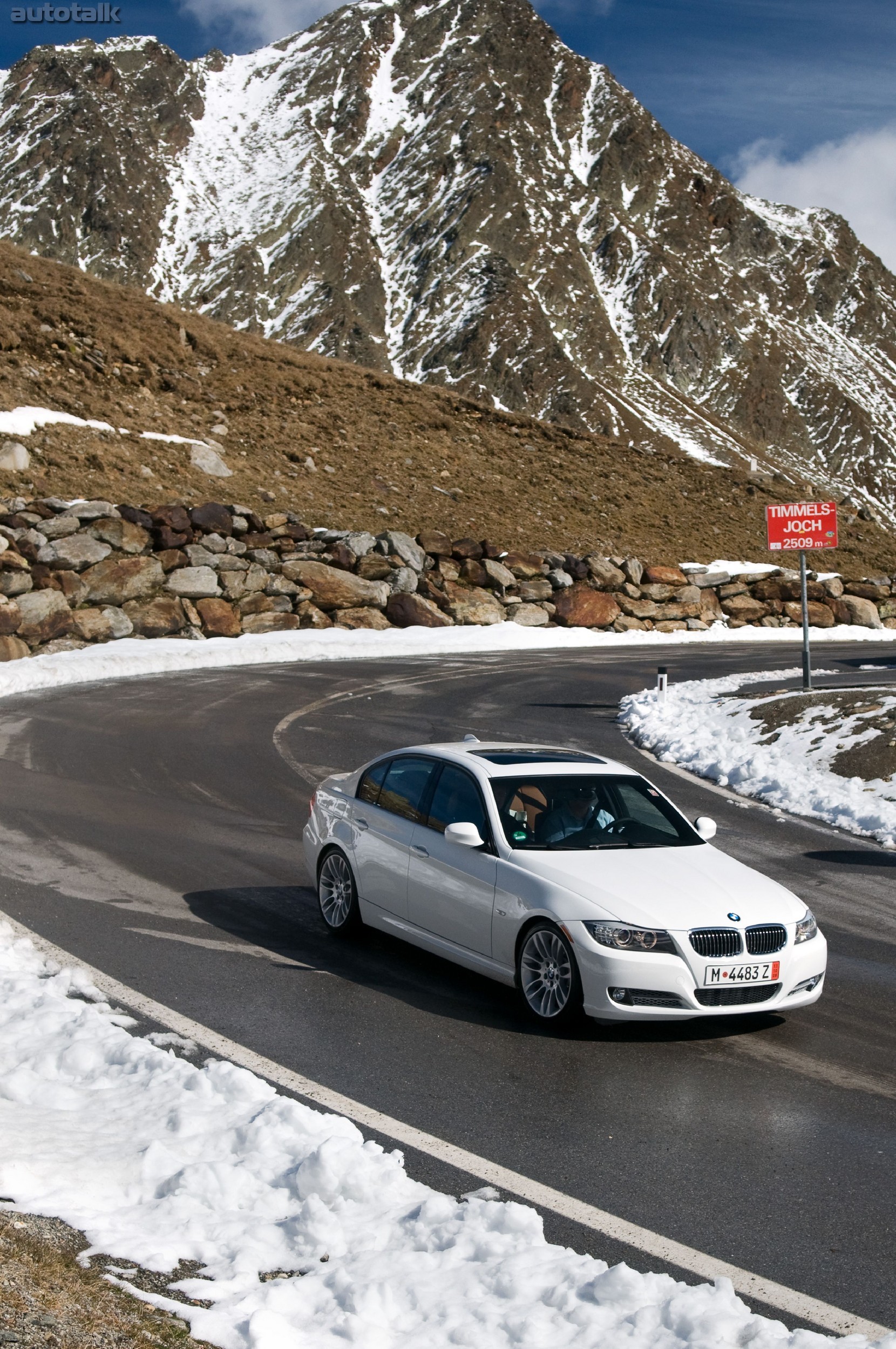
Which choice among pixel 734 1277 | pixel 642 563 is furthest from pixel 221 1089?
pixel 642 563

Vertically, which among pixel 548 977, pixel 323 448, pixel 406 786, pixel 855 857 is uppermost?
pixel 323 448

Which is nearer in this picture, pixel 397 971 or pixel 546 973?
pixel 546 973

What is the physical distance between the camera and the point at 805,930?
7.37m

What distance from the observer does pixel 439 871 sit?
8.05 metres

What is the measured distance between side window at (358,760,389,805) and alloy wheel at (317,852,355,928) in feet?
1.41

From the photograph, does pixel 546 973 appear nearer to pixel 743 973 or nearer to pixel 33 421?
pixel 743 973

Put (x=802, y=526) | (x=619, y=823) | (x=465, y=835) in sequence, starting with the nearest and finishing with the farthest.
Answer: (x=465, y=835) → (x=619, y=823) → (x=802, y=526)

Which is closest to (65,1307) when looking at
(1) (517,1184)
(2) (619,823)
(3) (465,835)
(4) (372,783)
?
(1) (517,1184)

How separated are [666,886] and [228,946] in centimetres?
294

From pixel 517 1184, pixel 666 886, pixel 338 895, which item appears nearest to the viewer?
pixel 517 1184

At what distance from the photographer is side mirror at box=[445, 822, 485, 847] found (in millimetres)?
7699

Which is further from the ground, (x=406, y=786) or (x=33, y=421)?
(x=33, y=421)

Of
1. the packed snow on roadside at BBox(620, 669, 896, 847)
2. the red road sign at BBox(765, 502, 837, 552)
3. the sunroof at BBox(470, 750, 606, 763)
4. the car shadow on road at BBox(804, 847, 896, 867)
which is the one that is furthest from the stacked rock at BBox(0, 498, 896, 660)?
the sunroof at BBox(470, 750, 606, 763)

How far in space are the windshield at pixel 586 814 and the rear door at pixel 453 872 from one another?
21 cm
